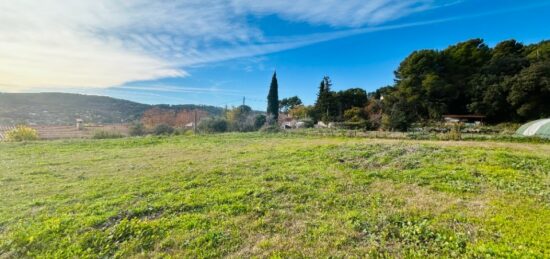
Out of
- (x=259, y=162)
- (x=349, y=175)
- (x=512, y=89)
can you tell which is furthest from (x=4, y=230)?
(x=512, y=89)

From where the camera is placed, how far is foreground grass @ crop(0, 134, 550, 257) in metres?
2.66

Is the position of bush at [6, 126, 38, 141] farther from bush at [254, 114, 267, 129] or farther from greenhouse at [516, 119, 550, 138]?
greenhouse at [516, 119, 550, 138]

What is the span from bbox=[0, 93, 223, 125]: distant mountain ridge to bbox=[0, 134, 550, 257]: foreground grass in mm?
18486

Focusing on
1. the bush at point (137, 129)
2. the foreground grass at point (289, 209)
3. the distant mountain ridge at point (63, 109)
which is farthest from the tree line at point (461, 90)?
the bush at point (137, 129)

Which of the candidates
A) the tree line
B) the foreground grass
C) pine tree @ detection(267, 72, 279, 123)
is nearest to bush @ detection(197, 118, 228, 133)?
pine tree @ detection(267, 72, 279, 123)

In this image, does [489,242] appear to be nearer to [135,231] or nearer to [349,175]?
[349,175]

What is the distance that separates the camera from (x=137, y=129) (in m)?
18.3

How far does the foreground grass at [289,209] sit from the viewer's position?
2.66 m

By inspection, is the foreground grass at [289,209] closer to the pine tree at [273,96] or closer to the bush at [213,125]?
the bush at [213,125]

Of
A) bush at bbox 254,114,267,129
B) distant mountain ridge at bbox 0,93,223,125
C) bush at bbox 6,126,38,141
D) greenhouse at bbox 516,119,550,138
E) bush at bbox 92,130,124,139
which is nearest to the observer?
greenhouse at bbox 516,119,550,138

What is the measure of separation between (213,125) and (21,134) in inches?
447

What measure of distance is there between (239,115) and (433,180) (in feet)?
72.3

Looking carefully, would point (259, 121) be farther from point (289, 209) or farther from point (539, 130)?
point (289, 209)

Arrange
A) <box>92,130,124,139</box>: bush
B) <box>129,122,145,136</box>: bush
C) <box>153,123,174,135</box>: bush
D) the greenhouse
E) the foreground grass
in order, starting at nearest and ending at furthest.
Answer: the foreground grass → the greenhouse → <box>92,130,124,139</box>: bush → <box>129,122,145,136</box>: bush → <box>153,123,174,135</box>: bush
